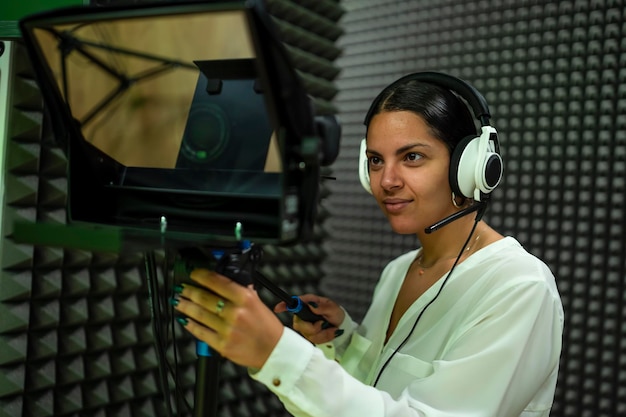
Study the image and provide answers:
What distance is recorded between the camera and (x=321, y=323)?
47.6 inches

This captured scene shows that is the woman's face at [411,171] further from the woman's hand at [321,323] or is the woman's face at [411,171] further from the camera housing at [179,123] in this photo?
the camera housing at [179,123]

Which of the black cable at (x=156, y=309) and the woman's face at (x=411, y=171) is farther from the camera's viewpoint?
the woman's face at (x=411, y=171)

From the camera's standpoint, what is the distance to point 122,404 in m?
1.53

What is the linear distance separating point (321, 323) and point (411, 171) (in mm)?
368

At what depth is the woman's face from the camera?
1.11 m

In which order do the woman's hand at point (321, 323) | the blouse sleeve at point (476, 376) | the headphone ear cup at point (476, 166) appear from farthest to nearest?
the woman's hand at point (321, 323) → the headphone ear cup at point (476, 166) → the blouse sleeve at point (476, 376)

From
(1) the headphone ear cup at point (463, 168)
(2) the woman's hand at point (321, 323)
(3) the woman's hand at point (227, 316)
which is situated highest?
(1) the headphone ear cup at point (463, 168)

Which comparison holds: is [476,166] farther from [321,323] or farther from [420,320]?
[321,323]

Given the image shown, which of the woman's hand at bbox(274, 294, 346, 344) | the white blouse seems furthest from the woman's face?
the woman's hand at bbox(274, 294, 346, 344)

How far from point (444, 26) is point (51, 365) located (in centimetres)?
204

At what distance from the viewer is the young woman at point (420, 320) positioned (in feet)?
2.33

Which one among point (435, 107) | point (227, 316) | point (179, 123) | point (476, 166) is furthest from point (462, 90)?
point (227, 316)

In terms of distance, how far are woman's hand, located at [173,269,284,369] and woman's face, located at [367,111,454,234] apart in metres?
0.50

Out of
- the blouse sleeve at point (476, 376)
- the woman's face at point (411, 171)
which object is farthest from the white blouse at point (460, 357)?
the woman's face at point (411, 171)
